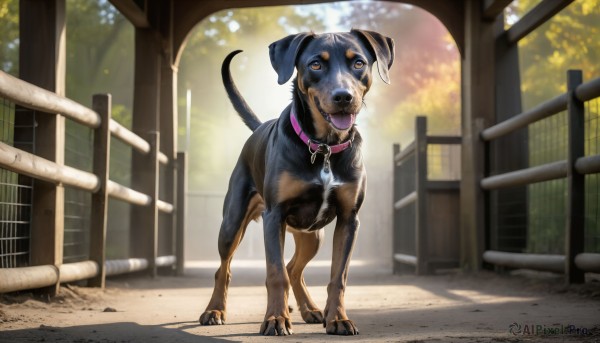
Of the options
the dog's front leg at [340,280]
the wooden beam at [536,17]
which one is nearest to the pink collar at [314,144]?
the dog's front leg at [340,280]

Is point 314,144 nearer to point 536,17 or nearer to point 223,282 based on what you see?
point 223,282

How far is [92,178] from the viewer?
690 centimetres

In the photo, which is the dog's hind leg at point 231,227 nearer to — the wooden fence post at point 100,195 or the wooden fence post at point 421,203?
the wooden fence post at point 100,195

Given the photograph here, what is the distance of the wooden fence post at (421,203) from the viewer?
993 cm

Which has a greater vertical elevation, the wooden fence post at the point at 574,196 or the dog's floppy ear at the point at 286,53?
the dog's floppy ear at the point at 286,53

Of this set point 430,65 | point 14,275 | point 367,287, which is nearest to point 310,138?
point 14,275

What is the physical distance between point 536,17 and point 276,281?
5.53 m

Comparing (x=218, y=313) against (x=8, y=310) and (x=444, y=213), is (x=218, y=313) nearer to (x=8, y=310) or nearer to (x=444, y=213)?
(x=8, y=310)

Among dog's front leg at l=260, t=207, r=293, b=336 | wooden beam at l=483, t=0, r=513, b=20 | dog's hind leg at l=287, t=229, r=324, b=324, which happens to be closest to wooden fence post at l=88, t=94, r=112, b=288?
dog's hind leg at l=287, t=229, r=324, b=324

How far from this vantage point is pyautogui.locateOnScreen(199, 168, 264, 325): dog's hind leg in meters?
5.01

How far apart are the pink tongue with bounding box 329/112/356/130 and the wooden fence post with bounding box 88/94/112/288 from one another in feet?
11.3

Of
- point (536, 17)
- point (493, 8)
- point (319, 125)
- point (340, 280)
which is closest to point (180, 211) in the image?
point (493, 8)

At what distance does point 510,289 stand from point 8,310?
14.4 feet

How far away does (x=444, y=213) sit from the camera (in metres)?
10.1
